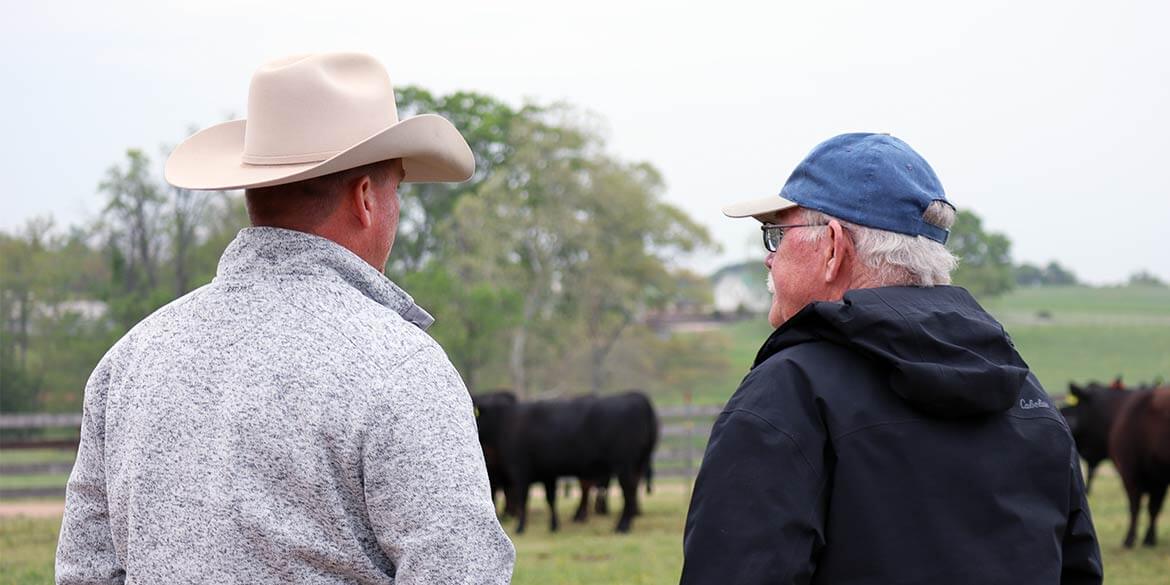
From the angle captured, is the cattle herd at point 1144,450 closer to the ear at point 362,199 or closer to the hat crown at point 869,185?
the hat crown at point 869,185

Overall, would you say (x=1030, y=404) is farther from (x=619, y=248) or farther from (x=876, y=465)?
(x=619, y=248)

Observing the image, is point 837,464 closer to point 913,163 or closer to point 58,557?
point 913,163

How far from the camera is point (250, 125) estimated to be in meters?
2.31

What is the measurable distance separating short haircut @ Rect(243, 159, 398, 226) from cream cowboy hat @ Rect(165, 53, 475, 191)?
3 cm

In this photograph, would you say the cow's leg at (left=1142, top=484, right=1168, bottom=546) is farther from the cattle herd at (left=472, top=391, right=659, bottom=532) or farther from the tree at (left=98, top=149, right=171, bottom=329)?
the tree at (left=98, top=149, right=171, bottom=329)

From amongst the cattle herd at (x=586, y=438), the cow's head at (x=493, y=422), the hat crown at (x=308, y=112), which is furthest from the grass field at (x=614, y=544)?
the hat crown at (x=308, y=112)

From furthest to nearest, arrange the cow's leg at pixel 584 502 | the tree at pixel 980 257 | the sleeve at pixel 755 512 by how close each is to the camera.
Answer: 1. the tree at pixel 980 257
2. the cow's leg at pixel 584 502
3. the sleeve at pixel 755 512

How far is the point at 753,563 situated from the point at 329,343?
0.83m

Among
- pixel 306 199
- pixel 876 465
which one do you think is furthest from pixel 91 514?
pixel 876 465

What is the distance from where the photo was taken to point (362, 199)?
7.35 ft

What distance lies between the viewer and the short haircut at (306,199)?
7.29 ft

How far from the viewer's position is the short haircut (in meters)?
2.22

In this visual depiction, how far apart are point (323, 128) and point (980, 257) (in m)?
59.3

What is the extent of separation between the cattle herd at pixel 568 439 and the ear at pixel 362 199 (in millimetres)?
12521
